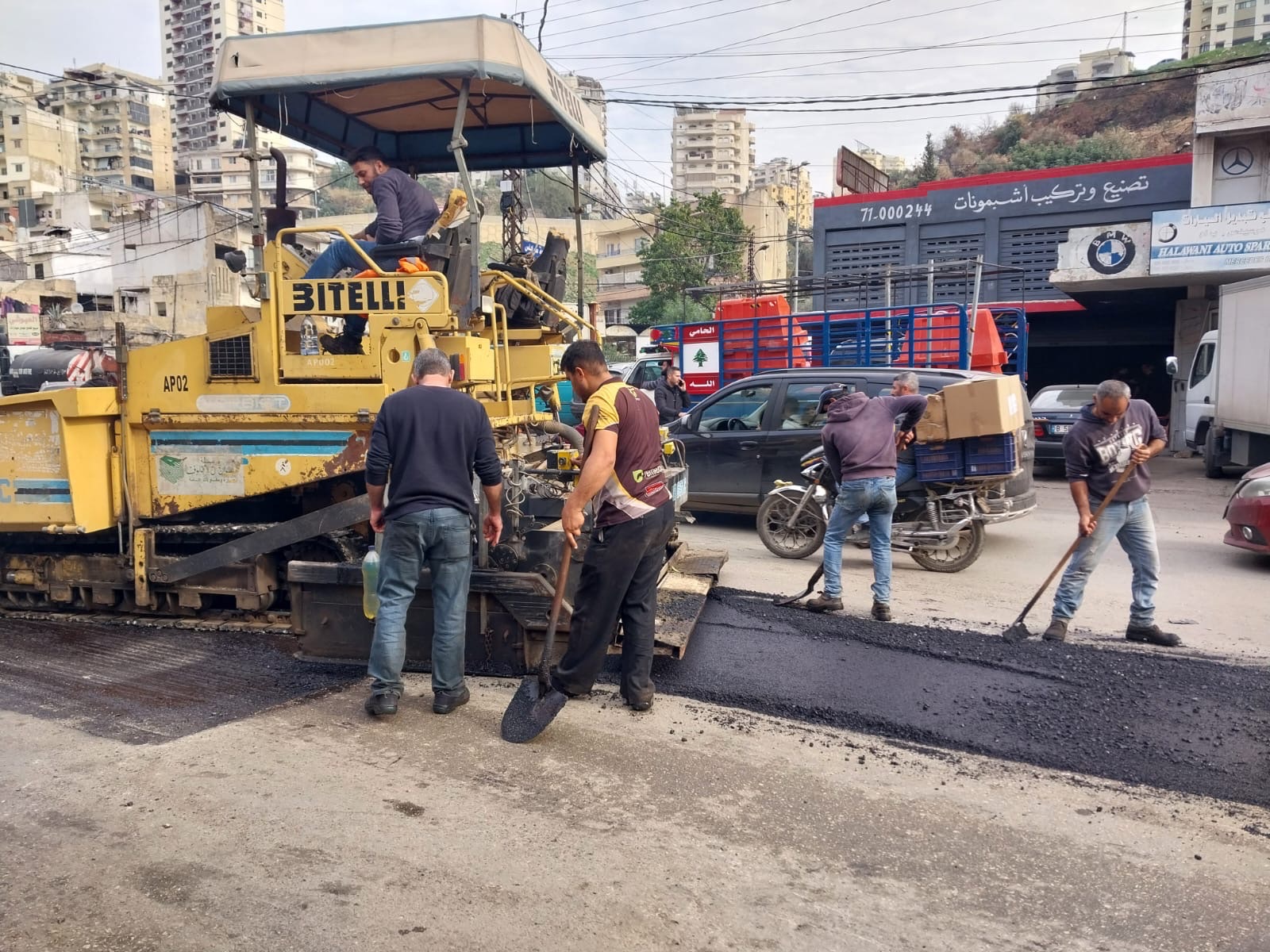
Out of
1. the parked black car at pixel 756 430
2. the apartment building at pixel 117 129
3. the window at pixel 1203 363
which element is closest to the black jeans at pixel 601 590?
the parked black car at pixel 756 430

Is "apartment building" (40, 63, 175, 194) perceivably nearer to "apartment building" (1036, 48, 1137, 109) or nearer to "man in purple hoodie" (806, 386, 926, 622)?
"apartment building" (1036, 48, 1137, 109)

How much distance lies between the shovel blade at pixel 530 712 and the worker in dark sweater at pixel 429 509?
34 centimetres

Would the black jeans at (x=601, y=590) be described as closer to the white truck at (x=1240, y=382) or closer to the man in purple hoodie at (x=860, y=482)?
the man in purple hoodie at (x=860, y=482)

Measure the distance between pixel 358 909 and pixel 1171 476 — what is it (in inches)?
616

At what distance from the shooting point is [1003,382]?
26.0 ft

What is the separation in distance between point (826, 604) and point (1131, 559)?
1878mm

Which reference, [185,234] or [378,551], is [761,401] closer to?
[378,551]

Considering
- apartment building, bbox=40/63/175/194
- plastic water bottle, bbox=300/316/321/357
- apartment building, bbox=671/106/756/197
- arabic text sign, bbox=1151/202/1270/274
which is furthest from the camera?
apartment building, bbox=671/106/756/197

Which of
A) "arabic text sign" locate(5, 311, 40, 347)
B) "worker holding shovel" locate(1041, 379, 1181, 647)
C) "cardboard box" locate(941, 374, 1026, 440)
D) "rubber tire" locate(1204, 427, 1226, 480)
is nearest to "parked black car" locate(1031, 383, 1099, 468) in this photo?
"rubber tire" locate(1204, 427, 1226, 480)

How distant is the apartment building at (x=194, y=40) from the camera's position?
13475cm

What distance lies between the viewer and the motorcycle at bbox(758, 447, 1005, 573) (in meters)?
8.12

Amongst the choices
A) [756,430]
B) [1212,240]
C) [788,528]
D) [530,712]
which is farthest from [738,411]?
[1212,240]

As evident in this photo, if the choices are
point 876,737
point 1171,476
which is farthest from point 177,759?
point 1171,476

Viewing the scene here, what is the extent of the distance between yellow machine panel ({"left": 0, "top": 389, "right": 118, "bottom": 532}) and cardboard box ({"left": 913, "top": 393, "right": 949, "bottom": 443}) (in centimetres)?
582
